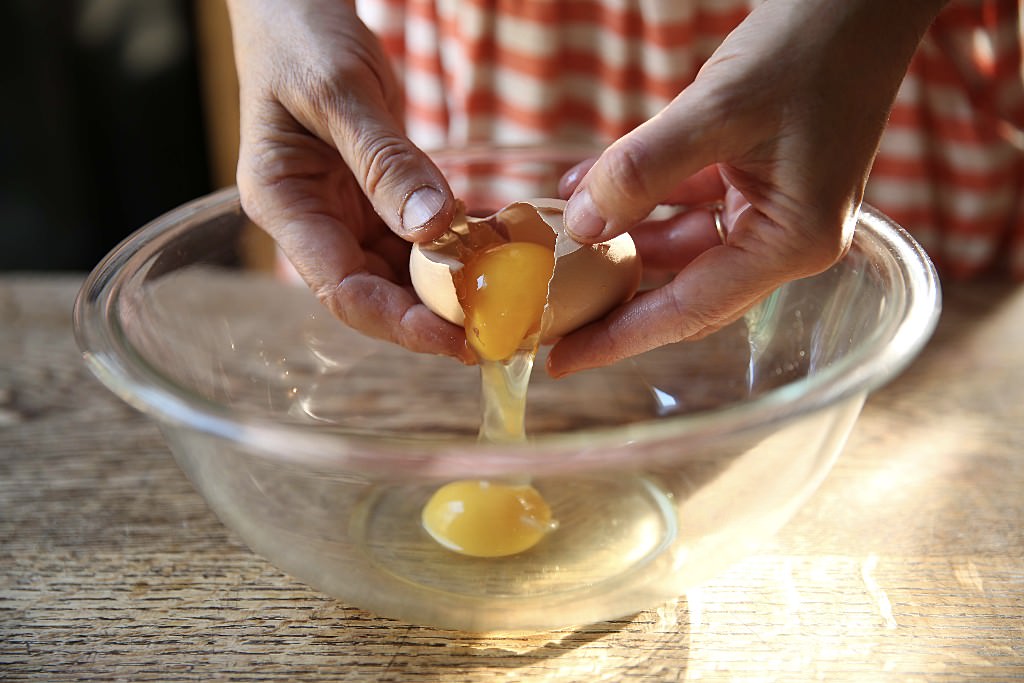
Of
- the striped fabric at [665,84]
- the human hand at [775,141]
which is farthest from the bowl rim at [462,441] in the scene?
the striped fabric at [665,84]

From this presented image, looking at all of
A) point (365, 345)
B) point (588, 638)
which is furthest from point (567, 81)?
point (588, 638)

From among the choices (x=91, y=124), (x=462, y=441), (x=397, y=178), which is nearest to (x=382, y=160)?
(x=397, y=178)

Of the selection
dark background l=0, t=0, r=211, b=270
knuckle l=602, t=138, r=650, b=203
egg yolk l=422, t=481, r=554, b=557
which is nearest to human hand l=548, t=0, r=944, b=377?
knuckle l=602, t=138, r=650, b=203

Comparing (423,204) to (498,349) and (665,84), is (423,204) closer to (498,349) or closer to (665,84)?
(498,349)

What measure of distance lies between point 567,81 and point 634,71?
9 centimetres

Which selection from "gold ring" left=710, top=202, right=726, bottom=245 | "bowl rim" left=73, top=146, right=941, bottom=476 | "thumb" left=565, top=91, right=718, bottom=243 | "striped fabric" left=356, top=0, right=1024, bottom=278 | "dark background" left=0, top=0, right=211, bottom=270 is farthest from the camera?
"dark background" left=0, top=0, right=211, bottom=270

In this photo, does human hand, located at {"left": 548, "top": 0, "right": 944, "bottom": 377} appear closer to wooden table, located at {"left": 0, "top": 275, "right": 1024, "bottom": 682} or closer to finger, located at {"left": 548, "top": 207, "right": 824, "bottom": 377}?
finger, located at {"left": 548, "top": 207, "right": 824, "bottom": 377}

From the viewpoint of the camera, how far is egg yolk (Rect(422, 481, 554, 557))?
0.81 m

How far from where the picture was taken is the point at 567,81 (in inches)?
53.3

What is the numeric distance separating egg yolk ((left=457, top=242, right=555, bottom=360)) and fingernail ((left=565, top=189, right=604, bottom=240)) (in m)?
0.05

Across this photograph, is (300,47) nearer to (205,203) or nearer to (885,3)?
(205,203)

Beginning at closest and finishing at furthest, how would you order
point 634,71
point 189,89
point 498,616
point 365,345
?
point 498,616 → point 365,345 → point 634,71 → point 189,89

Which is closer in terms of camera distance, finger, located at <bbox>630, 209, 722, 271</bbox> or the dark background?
finger, located at <bbox>630, 209, 722, 271</bbox>

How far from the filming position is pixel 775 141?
71 centimetres
